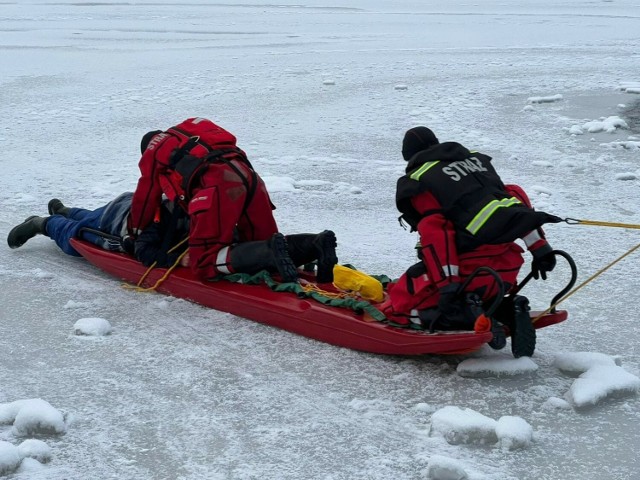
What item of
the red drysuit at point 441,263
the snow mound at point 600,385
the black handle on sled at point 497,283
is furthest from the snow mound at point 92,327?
the snow mound at point 600,385

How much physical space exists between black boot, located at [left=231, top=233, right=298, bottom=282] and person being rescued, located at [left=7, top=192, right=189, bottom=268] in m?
0.51

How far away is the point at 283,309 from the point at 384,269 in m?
1.27

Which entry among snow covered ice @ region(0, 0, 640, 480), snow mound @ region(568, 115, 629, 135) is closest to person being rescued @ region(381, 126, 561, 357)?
snow covered ice @ region(0, 0, 640, 480)

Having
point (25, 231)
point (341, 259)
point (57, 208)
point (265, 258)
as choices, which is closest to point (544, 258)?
point (265, 258)

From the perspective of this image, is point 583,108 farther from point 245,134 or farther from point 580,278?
point 580,278

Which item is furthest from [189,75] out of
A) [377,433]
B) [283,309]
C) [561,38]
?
[377,433]

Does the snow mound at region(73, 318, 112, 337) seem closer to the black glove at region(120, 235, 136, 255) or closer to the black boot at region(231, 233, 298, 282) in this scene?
the black boot at region(231, 233, 298, 282)

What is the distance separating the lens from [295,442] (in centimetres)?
356

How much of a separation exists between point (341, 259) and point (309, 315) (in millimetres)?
1474

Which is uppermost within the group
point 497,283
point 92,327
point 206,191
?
point 206,191

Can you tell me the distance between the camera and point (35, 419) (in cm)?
352

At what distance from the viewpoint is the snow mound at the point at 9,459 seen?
324 centimetres

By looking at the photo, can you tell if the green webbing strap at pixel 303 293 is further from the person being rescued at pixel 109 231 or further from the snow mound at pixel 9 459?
the snow mound at pixel 9 459

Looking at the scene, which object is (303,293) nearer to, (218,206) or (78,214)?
(218,206)
